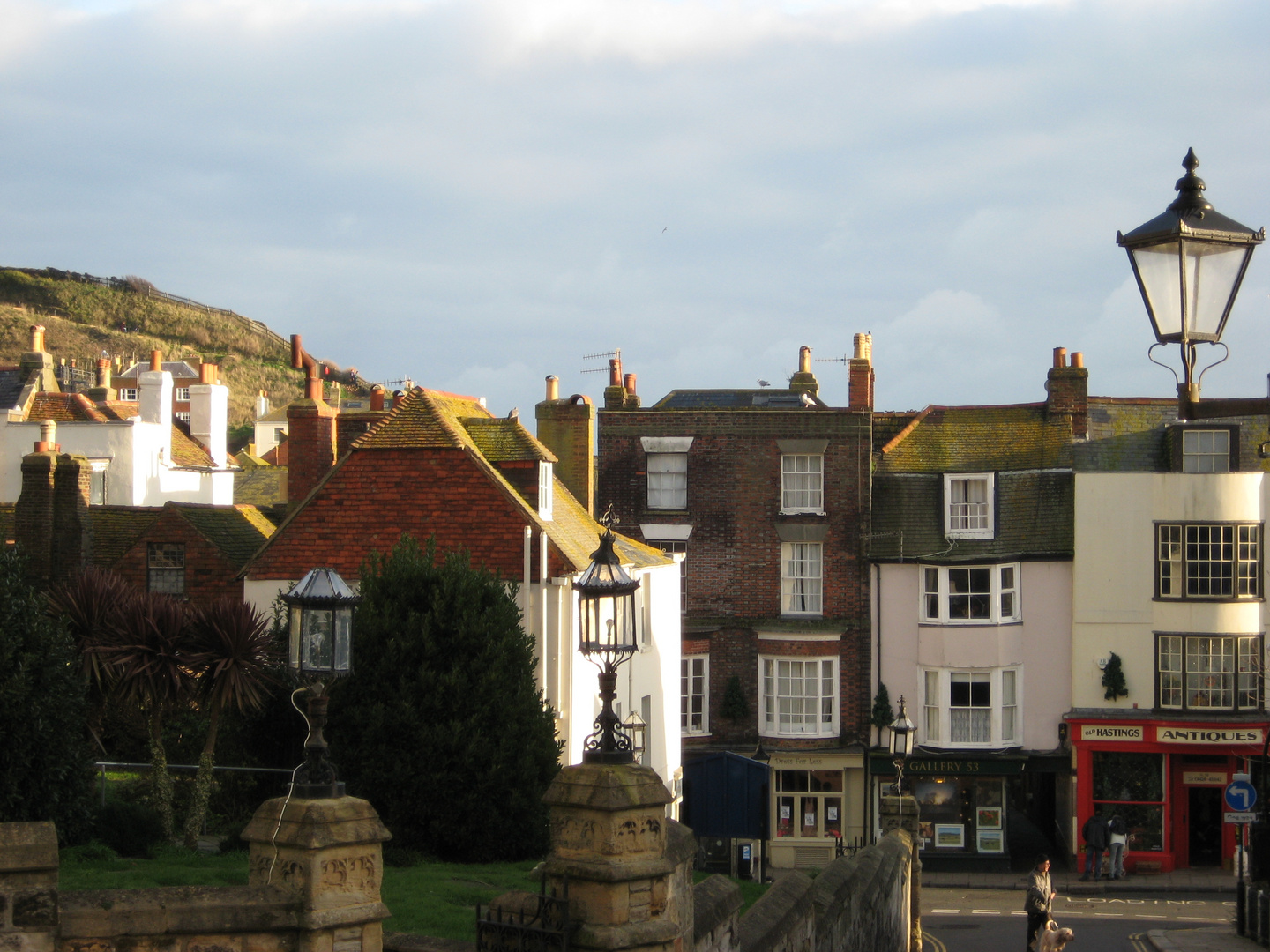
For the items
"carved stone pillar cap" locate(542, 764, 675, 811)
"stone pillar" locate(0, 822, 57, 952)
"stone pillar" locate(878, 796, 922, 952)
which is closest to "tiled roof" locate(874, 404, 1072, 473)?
"stone pillar" locate(878, 796, 922, 952)

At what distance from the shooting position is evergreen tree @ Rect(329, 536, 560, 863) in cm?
2122

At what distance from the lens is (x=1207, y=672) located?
37.0 m

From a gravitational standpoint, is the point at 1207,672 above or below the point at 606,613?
below

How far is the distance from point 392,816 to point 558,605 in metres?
5.89

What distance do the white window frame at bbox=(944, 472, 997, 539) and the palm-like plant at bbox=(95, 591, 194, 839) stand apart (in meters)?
23.2

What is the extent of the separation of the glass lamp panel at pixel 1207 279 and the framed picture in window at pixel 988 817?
32190mm

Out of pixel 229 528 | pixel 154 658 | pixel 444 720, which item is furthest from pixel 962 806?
pixel 154 658

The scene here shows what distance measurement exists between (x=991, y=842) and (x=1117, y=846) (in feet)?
10.7

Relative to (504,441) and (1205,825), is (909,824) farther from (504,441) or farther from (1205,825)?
(1205,825)

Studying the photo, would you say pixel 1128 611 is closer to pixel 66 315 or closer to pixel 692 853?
pixel 692 853

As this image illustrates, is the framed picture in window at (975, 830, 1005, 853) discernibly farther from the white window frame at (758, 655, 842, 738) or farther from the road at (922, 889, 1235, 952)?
the white window frame at (758, 655, 842, 738)

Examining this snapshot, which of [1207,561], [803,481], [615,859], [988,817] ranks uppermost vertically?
[803,481]

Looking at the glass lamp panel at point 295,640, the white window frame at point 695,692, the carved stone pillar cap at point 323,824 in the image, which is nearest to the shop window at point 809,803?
the white window frame at point 695,692

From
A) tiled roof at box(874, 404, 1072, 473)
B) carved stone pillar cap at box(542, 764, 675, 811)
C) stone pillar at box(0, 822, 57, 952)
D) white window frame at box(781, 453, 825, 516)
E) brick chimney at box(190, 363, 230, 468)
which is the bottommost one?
stone pillar at box(0, 822, 57, 952)
